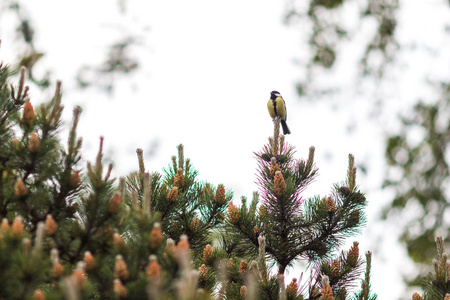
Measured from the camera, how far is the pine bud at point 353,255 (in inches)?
85.5

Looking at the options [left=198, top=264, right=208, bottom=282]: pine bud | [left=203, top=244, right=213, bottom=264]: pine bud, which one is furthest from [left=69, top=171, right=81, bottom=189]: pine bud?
[left=203, top=244, right=213, bottom=264]: pine bud

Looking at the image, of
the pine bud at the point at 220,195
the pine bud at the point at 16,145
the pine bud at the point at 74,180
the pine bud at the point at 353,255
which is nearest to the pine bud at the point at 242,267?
the pine bud at the point at 220,195

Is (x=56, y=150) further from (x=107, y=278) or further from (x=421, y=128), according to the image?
(x=421, y=128)

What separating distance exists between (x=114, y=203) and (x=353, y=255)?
120 cm

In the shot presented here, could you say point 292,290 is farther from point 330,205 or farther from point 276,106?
point 276,106

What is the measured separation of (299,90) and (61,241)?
576 centimetres

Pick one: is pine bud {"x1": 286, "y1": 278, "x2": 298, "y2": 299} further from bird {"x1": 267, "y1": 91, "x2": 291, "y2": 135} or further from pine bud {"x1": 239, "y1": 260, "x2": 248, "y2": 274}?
bird {"x1": 267, "y1": 91, "x2": 291, "y2": 135}

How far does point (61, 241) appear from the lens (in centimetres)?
153

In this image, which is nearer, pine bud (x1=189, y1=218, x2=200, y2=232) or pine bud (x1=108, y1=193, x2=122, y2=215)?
pine bud (x1=108, y1=193, x2=122, y2=215)

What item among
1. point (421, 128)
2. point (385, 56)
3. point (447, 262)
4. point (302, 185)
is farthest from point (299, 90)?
point (447, 262)

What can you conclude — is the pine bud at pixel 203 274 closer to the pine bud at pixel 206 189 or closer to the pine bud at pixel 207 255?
the pine bud at pixel 207 255

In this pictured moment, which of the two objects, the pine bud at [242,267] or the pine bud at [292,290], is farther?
the pine bud at [242,267]

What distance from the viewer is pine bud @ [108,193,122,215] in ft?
5.07

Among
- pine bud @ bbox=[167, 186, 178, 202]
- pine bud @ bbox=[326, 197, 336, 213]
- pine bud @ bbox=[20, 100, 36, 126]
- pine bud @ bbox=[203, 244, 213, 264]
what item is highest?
pine bud @ bbox=[20, 100, 36, 126]
